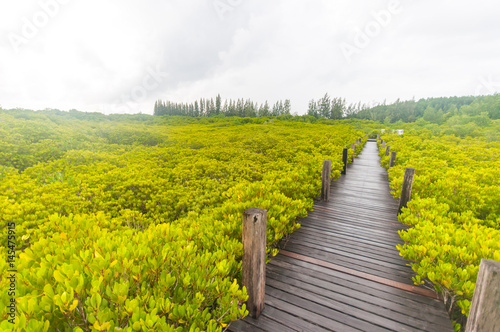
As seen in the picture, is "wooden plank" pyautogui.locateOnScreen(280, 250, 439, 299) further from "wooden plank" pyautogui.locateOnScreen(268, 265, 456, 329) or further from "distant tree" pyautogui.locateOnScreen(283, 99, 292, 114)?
"distant tree" pyautogui.locateOnScreen(283, 99, 292, 114)

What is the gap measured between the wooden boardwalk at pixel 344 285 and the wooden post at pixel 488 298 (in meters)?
1.26

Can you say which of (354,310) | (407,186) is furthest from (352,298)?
(407,186)

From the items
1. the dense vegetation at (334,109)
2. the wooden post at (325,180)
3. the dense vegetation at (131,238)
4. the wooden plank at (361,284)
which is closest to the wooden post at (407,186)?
the wooden post at (325,180)

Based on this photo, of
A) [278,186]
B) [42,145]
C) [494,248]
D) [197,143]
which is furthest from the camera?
[197,143]

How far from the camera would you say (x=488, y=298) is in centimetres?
157

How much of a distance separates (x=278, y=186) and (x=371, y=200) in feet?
12.1

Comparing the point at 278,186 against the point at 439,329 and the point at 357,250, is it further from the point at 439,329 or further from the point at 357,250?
the point at 439,329

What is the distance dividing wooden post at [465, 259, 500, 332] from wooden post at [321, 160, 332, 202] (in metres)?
5.19

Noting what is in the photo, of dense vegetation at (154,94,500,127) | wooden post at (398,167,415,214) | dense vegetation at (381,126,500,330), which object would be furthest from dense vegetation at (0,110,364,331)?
dense vegetation at (154,94,500,127)

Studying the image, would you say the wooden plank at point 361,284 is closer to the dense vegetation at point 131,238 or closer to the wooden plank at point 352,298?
the wooden plank at point 352,298

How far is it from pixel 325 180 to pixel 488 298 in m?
5.30

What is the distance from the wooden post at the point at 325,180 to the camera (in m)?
6.73

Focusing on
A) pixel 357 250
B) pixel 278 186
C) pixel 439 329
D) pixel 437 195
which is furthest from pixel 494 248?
pixel 278 186

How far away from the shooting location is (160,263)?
202cm
